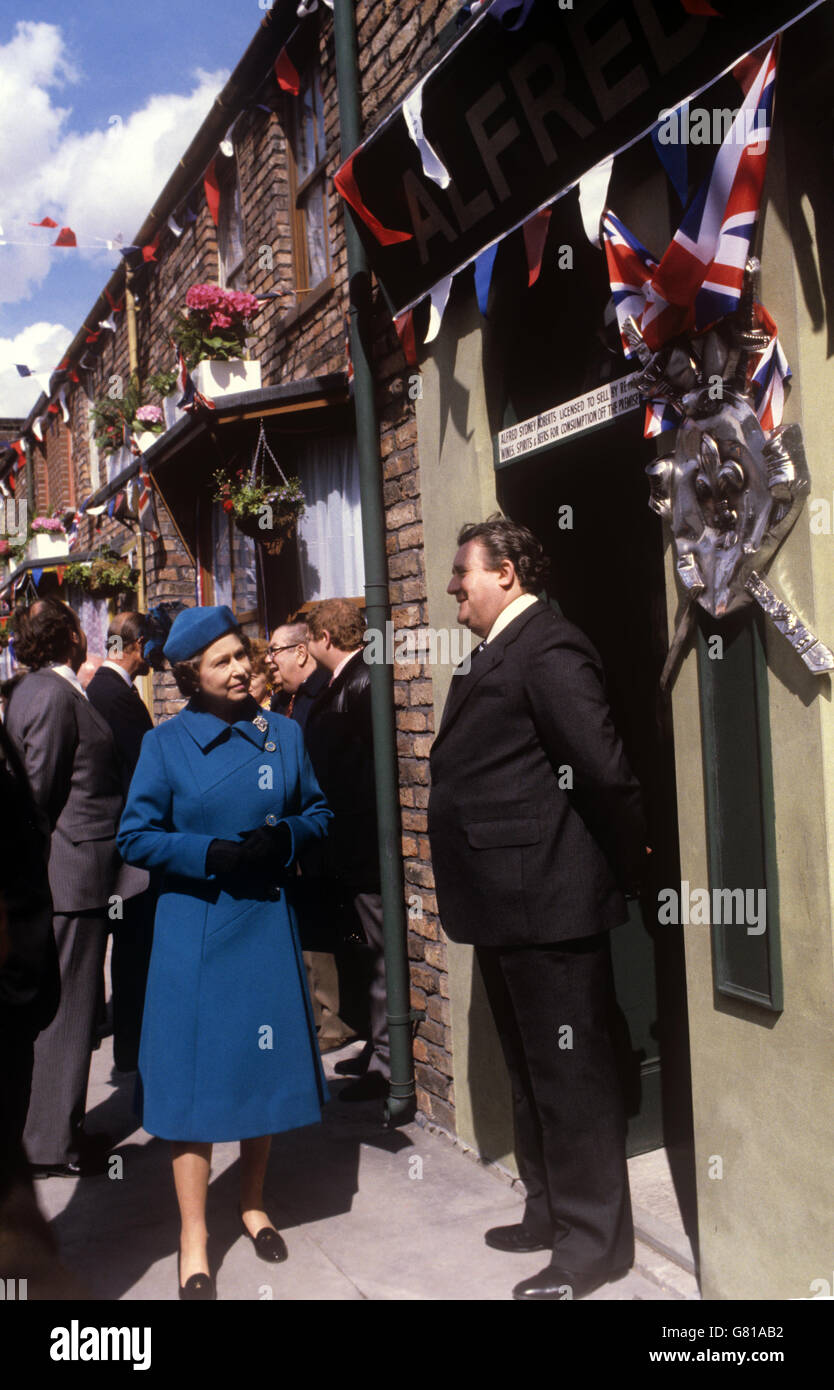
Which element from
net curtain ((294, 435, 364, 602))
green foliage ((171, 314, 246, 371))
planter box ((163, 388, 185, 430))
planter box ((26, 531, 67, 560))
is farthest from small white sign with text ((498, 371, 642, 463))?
planter box ((26, 531, 67, 560))

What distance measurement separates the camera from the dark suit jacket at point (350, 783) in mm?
4980

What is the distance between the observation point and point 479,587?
3.40 m

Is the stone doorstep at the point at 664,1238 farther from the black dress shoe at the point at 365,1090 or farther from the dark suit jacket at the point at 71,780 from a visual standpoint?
the dark suit jacket at the point at 71,780

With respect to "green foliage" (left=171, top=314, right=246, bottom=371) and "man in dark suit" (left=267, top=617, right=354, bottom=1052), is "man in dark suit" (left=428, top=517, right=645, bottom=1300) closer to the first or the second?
"man in dark suit" (left=267, top=617, right=354, bottom=1052)

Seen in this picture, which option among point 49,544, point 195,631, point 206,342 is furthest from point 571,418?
point 49,544

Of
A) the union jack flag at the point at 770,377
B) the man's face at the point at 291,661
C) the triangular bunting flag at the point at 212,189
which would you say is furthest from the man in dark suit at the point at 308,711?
the triangular bunting flag at the point at 212,189

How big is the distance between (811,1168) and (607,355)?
2.56 metres

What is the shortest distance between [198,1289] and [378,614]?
2.62 metres

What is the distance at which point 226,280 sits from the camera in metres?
→ 8.82

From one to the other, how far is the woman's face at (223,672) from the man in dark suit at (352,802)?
149cm

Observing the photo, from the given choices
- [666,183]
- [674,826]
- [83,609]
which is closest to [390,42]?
[666,183]

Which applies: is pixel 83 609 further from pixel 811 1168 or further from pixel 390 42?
pixel 811 1168

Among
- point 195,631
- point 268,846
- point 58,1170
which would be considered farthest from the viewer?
point 58,1170

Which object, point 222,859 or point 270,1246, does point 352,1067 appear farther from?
point 222,859
